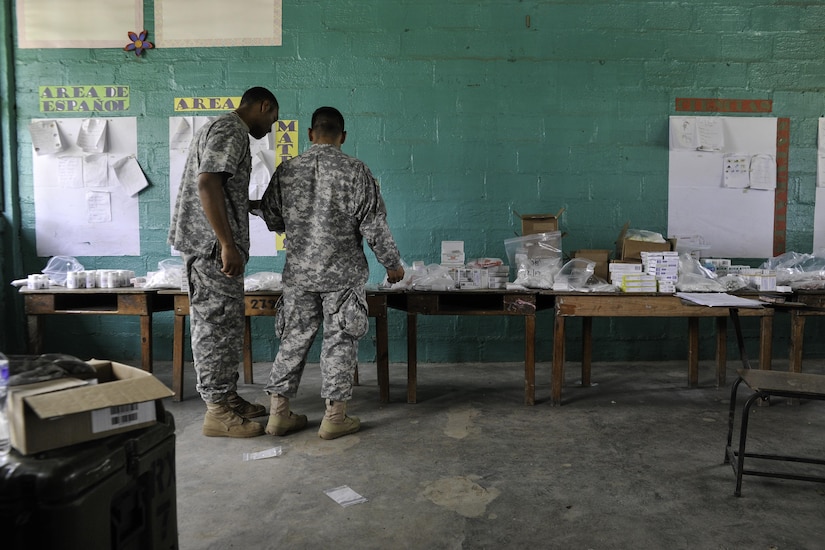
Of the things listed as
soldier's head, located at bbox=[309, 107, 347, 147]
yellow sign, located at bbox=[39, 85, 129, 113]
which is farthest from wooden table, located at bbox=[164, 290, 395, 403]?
yellow sign, located at bbox=[39, 85, 129, 113]

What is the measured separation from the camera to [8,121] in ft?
15.1

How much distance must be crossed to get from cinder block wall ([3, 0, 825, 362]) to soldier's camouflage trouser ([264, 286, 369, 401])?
169cm

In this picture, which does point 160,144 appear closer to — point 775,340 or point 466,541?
point 466,541

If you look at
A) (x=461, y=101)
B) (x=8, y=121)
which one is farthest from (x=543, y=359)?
(x=8, y=121)

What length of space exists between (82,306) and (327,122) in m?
2.23

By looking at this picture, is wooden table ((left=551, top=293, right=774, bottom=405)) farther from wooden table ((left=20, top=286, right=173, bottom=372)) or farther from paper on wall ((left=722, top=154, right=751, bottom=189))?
wooden table ((left=20, top=286, right=173, bottom=372))

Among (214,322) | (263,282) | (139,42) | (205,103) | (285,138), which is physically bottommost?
(214,322)

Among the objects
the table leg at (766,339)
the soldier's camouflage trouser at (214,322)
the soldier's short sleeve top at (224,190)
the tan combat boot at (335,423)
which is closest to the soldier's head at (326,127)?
the soldier's short sleeve top at (224,190)

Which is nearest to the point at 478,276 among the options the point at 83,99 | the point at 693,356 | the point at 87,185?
the point at 693,356

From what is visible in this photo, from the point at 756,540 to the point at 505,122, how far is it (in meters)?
3.50

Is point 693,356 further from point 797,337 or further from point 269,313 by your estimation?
point 269,313

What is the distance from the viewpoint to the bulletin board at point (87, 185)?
4.62 m

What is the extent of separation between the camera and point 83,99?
4.63 meters

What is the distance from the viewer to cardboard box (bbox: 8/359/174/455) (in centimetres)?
109
